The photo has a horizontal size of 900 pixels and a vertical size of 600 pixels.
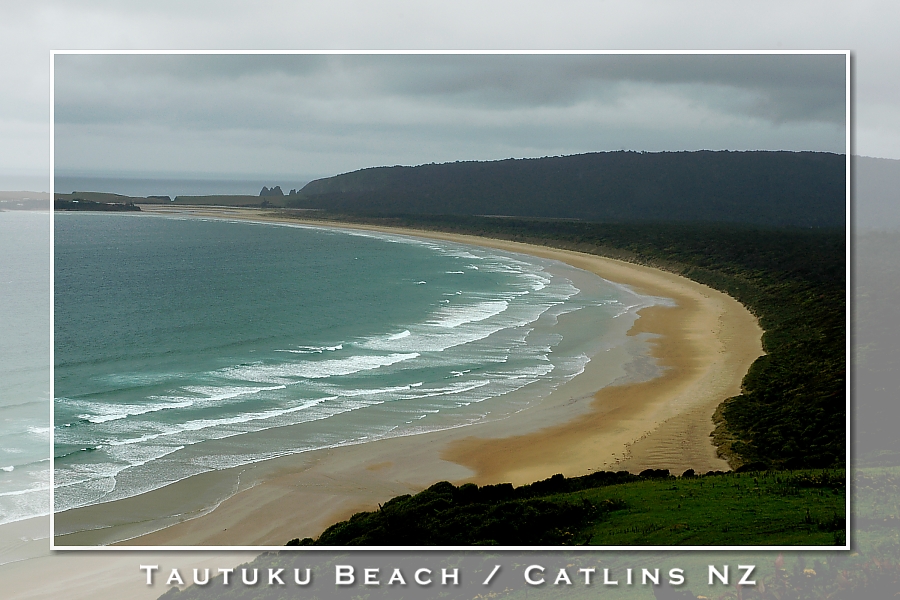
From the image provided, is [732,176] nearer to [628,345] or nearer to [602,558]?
[628,345]

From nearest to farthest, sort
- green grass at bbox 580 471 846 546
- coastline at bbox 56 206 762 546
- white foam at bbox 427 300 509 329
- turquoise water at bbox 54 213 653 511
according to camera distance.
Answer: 1. green grass at bbox 580 471 846 546
2. coastline at bbox 56 206 762 546
3. turquoise water at bbox 54 213 653 511
4. white foam at bbox 427 300 509 329

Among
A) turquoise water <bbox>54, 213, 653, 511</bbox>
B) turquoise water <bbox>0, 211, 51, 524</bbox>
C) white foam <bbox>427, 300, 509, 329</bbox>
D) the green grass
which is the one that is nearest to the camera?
the green grass

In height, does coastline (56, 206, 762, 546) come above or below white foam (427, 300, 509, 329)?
below

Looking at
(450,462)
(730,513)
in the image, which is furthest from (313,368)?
(730,513)

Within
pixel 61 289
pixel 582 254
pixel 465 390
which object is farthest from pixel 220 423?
pixel 582 254

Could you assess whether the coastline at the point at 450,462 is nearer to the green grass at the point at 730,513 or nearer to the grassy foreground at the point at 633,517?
the grassy foreground at the point at 633,517

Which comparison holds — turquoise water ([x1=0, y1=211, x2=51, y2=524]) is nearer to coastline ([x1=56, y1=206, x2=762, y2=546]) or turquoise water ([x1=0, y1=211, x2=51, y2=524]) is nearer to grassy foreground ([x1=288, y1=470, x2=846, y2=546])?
coastline ([x1=56, y1=206, x2=762, y2=546])

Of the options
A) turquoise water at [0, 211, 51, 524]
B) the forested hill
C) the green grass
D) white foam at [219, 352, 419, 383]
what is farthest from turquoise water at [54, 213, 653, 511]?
the green grass
